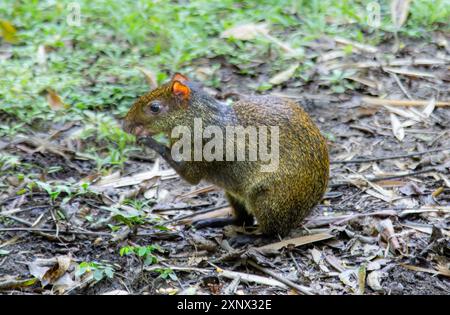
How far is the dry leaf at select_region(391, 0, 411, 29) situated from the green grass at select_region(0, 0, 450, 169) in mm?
76

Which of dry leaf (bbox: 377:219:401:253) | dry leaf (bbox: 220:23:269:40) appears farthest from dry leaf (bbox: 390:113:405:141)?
dry leaf (bbox: 220:23:269:40)

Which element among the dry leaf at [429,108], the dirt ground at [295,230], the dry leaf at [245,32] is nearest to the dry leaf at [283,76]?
the dirt ground at [295,230]

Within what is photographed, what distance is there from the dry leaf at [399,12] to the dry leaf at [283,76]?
1.49 meters

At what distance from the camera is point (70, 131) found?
653 cm

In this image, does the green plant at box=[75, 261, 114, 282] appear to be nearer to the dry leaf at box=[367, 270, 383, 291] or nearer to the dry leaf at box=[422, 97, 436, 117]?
the dry leaf at box=[367, 270, 383, 291]

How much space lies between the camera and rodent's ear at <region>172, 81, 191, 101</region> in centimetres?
519

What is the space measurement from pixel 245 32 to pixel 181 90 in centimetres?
302

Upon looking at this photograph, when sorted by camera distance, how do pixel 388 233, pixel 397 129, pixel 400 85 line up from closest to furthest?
1. pixel 388 233
2. pixel 397 129
3. pixel 400 85

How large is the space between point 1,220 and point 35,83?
2.20 metres

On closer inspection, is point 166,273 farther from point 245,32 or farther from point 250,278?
point 245,32

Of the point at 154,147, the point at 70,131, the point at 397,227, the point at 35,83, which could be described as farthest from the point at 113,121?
the point at 397,227

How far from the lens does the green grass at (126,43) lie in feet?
22.0

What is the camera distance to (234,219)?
5.55 meters

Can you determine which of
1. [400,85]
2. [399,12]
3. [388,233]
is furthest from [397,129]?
[399,12]
